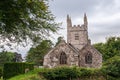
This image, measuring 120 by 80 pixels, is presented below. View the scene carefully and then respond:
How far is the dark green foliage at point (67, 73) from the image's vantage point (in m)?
37.8

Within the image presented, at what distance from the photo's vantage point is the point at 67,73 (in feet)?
129

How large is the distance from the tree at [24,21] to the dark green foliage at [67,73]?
43.0 feet

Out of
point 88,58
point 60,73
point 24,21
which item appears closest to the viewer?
point 24,21

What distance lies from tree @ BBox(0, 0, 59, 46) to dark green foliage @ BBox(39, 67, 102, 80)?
1311cm

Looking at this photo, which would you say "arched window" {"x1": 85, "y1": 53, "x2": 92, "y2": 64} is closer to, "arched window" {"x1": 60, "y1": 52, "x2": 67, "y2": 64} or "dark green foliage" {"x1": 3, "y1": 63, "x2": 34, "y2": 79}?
"arched window" {"x1": 60, "y1": 52, "x2": 67, "y2": 64}

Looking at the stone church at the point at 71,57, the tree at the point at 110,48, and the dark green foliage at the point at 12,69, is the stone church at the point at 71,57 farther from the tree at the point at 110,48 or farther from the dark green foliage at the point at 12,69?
the tree at the point at 110,48

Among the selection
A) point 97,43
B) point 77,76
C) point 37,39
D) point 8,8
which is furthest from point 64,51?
point 97,43

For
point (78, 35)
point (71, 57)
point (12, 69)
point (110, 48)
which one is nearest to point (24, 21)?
point (12, 69)

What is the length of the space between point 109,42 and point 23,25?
72655mm

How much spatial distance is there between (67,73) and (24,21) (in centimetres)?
1730

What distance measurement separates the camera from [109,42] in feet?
308

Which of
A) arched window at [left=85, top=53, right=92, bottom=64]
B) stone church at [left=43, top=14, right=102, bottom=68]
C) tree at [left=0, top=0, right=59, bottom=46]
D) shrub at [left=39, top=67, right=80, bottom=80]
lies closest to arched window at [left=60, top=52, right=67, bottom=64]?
stone church at [left=43, top=14, right=102, bottom=68]

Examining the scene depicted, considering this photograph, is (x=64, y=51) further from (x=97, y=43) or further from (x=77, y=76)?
(x=97, y=43)

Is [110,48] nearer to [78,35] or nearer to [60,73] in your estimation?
[78,35]
